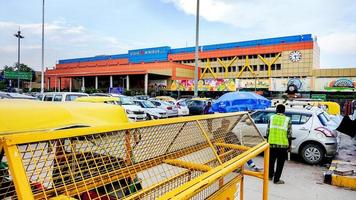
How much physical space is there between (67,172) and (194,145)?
1.52 meters

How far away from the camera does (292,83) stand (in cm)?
4466

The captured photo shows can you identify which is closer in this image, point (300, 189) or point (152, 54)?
point (300, 189)

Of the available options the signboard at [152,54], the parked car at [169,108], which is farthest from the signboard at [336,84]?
the signboard at [152,54]

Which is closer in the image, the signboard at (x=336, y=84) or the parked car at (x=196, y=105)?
the parked car at (x=196, y=105)

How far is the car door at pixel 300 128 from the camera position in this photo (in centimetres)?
825

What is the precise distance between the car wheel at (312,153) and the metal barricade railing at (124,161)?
16.3 feet

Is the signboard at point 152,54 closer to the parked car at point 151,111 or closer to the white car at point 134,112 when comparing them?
the parked car at point 151,111

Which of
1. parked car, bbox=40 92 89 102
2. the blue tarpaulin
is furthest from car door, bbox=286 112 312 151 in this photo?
parked car, bbox=40 92 89 102

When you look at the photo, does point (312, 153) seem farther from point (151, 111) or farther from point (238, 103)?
point (151, 111)

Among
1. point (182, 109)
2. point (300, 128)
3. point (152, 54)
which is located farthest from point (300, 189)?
point (152, 54)

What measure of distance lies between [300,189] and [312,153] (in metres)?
2.44

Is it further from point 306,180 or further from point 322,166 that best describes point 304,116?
point 306,180

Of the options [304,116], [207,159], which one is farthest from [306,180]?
[207,159]

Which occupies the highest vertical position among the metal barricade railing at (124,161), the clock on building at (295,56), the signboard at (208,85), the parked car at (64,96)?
the clock on building at (295,56)
